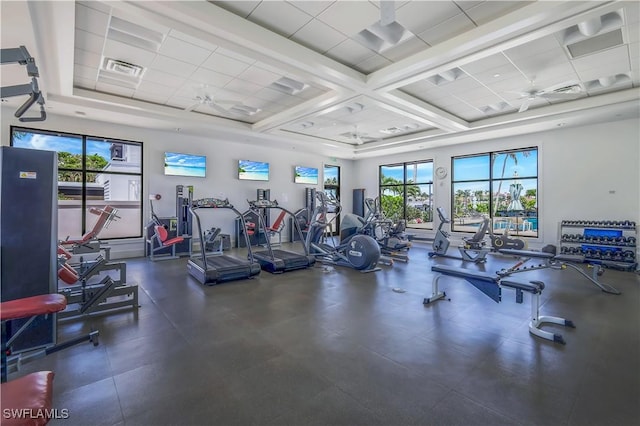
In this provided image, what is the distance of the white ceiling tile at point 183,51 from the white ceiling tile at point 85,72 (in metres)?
1.57

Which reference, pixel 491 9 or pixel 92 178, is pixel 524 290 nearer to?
pixel 491 9

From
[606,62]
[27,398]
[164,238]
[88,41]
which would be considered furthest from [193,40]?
[606,62]

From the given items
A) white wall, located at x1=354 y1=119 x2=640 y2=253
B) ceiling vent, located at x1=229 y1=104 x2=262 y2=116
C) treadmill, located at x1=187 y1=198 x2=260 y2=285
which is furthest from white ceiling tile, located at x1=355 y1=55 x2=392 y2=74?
white wall, located at x1=354 y1=119 x2=640 y2=253

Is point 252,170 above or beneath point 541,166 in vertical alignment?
above

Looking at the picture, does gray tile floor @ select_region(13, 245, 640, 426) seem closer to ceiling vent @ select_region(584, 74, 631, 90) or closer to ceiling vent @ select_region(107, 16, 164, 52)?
ceiling vent @ select_region(107, 16, 164, 52)

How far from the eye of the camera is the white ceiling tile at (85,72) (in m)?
4.82

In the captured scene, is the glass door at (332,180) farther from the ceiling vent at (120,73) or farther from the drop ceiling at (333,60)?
the ceiling vent at (120,73)

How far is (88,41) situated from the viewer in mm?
4043

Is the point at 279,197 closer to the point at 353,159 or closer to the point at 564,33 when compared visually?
the point at 353,159

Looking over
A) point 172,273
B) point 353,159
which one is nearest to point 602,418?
point 172,273

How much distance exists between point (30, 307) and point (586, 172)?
389 inches

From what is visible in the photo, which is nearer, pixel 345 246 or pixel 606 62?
pixel 606 62

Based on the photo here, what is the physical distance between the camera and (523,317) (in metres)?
3.52

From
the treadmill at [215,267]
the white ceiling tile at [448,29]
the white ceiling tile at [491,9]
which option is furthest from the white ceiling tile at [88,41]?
the white ceiling tile at [491,9]
